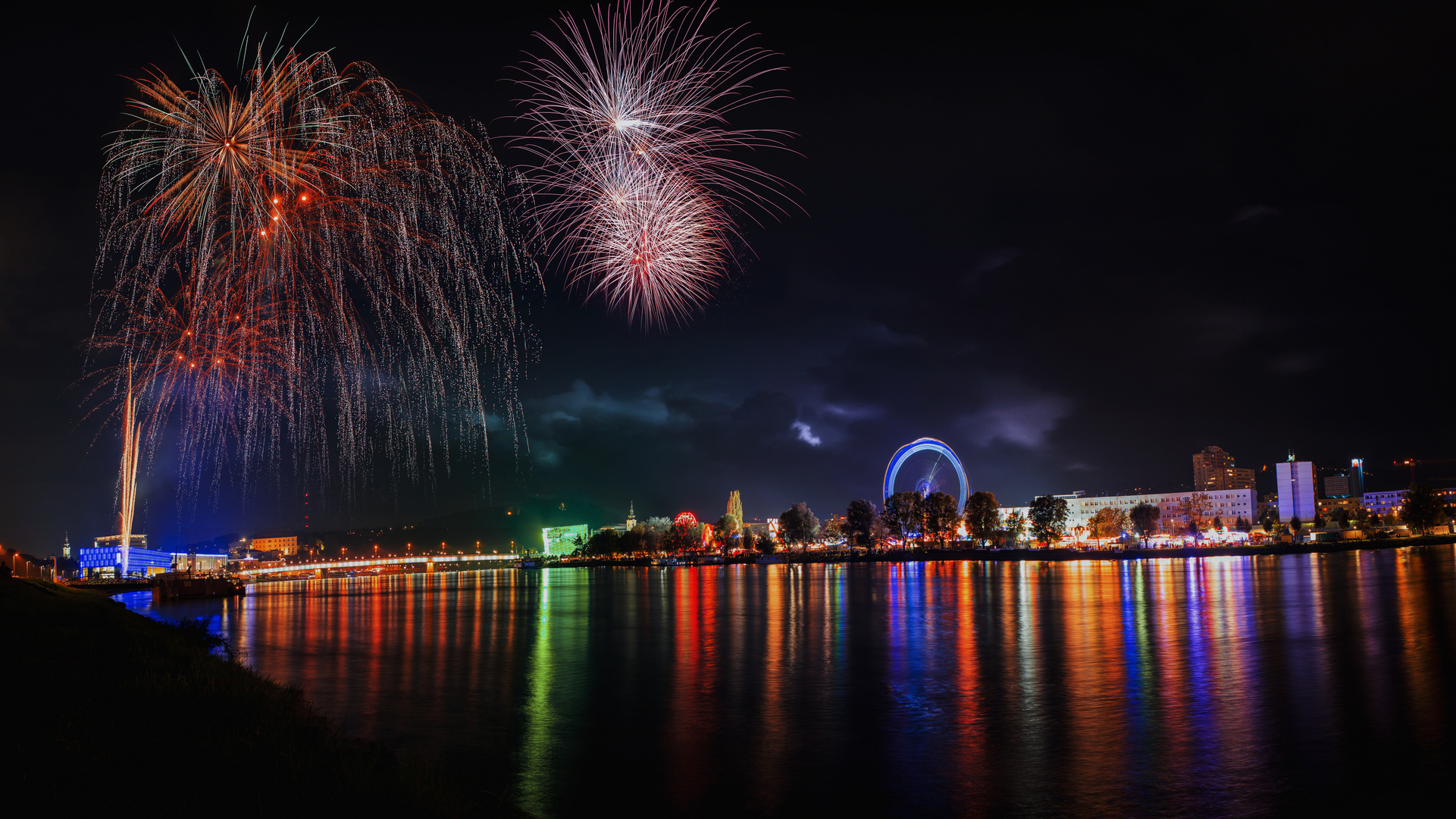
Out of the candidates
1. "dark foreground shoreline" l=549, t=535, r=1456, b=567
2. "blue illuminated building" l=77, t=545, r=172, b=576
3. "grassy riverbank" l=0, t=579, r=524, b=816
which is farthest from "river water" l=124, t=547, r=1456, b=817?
"blue illuminated building" l=77, t=545, r=172, b=576

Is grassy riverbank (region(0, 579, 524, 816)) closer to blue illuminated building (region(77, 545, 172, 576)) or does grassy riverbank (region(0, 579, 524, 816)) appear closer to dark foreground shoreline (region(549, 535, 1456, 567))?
blue illuminated building (region(77, 545, 172, 576))

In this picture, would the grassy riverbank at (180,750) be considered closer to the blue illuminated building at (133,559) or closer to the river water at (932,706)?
the river water at (932,706)

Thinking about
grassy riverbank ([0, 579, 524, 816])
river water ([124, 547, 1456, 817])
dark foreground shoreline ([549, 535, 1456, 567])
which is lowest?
dark foreground shoreline ([549, 535, 1456, 567])

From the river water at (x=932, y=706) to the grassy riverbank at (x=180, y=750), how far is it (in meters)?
3.00

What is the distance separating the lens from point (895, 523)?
590 ft

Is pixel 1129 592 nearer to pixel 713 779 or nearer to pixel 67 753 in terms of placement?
pixel 713 779

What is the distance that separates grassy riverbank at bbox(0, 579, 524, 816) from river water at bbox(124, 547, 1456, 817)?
300 cm

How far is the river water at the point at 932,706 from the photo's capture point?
37.6 feet

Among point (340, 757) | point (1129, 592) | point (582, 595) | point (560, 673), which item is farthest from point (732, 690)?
point (582, 595)

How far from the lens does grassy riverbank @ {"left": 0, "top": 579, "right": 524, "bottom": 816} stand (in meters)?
7.48

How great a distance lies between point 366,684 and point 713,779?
1354 centimetres

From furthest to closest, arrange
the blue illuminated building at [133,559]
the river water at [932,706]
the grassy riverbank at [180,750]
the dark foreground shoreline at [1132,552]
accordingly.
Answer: the dark foreground shoreline at [1132,552] < the blue illuminated building at [133,559] < the river water at [932,706] < the grassy riverbank at [180,750]

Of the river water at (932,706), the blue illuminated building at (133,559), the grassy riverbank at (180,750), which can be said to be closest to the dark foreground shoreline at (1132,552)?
the river water at (932,706)

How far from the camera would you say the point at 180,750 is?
8898mm
